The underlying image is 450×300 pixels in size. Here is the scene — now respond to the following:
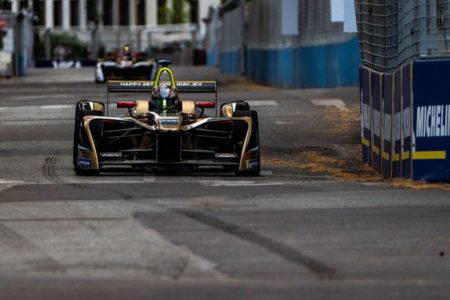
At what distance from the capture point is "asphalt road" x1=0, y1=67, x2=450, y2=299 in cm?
809

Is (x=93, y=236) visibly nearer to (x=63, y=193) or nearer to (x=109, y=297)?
A: (x=109, y=297)

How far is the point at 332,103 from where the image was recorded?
97.8 feet

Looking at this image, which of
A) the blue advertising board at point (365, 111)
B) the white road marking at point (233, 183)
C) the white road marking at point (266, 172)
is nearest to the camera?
the white road marking at point (233, 183)

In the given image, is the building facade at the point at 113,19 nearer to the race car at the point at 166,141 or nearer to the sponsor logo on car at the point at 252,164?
the race car at the point at 166,141

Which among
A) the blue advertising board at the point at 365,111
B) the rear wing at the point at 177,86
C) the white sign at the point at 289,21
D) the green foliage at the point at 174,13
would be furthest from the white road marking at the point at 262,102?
the green foliage at the point at 174,13

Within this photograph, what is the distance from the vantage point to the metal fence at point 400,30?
15.0 meters

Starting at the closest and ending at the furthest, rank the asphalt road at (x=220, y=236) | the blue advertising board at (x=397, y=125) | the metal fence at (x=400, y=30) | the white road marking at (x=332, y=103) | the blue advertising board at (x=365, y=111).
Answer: the asphalt road at (x=220, y=236) → the metal fence at (x=400, y=30) → the blue advertising board at (x=397, y=125) → the blue advertising board at (x=365, y=111) → the white road marking at (x=332, y=103)

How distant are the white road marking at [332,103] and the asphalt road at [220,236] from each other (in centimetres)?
1126

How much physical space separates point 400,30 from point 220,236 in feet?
22.8

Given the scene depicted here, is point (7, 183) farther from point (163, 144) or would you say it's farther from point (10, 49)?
point (10, 49)

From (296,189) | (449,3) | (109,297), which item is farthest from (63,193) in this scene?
(109,297)

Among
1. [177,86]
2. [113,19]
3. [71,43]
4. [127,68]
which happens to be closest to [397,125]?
[177,86]

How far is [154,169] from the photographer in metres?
16.8

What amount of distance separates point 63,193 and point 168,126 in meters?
2.74
